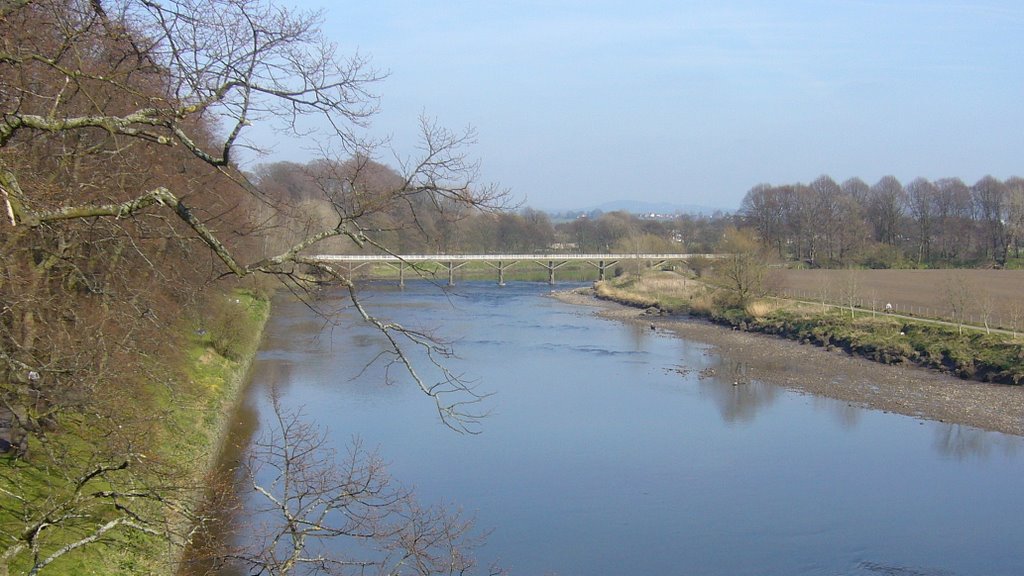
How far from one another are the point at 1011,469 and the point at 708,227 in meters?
67.7

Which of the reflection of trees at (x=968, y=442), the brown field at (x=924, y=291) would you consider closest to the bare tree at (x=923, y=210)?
the brown field at (x=924, y=291)

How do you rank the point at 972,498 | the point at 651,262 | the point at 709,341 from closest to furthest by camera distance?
the point at 972,498 → the point at 709,341 → the point at 651,262

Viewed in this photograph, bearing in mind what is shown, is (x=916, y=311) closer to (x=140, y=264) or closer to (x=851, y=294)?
(x=851, y=294)

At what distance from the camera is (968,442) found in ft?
53.0

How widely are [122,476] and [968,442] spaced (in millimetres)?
14499

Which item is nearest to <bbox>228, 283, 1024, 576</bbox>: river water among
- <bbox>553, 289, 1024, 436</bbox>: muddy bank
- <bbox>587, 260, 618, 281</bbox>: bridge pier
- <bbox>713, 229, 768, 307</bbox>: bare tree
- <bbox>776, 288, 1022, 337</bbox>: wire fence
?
<bbox>553, 289, 1024, 436</bbox>: muddy bank

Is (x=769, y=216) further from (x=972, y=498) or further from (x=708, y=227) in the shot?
(x=972, y=498)

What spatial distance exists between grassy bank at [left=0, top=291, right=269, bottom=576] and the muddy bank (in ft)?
45.3

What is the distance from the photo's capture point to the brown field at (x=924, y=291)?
27.3 m

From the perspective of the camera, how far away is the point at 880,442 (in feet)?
53.3

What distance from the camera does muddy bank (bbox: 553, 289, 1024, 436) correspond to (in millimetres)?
18188

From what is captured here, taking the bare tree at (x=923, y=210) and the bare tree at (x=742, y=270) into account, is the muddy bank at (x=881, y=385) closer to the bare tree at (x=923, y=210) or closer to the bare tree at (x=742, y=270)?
the bare tree at (x=742, y=270)

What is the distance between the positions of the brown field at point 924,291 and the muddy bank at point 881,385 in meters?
4.29

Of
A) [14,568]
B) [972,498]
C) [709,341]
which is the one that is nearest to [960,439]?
[972,498]
